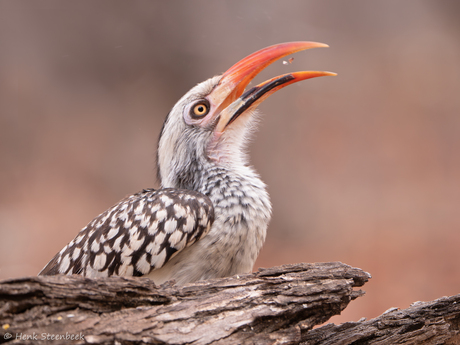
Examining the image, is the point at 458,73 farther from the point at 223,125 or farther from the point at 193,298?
the point at 193,298

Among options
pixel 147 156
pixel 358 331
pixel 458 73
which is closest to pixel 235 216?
pixel 358 331

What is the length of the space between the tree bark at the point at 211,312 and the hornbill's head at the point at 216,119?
3.32ft

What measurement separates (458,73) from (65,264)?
7.30 m

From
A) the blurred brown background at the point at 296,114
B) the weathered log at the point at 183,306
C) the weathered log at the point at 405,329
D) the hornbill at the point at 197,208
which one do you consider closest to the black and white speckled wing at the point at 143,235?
the hornbill at the point at 197,208

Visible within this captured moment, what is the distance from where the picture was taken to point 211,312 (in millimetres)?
1597

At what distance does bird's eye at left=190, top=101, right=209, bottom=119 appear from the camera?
8.75 feet

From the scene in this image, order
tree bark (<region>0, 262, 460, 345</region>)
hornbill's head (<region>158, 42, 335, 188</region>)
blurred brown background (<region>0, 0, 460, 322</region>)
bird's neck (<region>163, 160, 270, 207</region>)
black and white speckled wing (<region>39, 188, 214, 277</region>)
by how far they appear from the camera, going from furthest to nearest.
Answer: blurred brown background (<region>0, 0, 460, 322</region>) < hornbill's head (<region>158, 42, 335, 188</region>) < bird's neck (<region>163, 160, 270, 207</region>) < black and white speckled wing (<region>39, 188, 214, 277</region>) < tree bark (<region>0, 262, 460, 345</region>)

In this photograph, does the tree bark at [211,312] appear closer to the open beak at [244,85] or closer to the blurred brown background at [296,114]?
the open beak at [244,85]

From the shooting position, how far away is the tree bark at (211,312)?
1.36 meters

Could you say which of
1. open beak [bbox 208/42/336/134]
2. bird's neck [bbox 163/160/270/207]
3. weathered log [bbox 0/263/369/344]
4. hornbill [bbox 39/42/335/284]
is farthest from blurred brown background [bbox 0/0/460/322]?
weathered log [bbox 0/263/369/344]

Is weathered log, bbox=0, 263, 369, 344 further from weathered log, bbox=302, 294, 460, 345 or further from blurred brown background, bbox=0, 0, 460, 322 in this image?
blurred brown background, bbox=0, 0, 460, 322

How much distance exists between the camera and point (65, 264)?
225 centimetres

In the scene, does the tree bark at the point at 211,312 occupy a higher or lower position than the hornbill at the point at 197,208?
lower

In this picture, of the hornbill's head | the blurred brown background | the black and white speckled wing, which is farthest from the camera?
the blurred brown background
